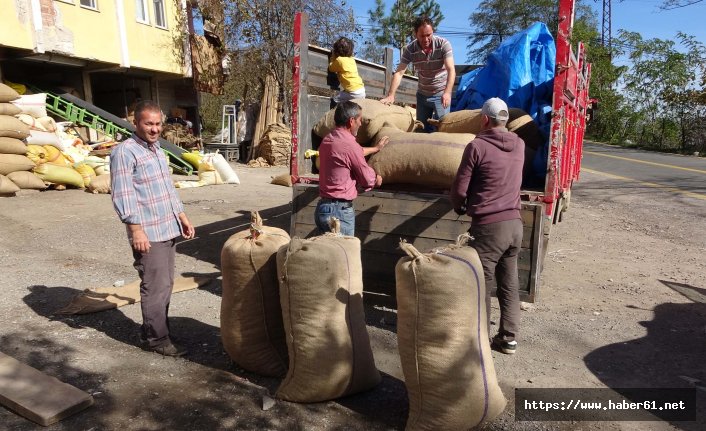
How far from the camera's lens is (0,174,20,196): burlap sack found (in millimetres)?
8352

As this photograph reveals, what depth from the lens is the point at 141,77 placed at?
16438mm

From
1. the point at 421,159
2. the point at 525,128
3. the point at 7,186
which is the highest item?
the point at 525,128

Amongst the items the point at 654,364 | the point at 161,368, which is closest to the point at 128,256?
the point at 161,368

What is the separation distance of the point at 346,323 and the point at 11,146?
28.4 ft

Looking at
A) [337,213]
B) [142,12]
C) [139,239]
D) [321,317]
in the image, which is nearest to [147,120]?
[139,239]

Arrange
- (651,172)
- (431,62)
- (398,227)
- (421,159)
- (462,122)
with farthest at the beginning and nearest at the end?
(651,172) < (431,62) < (462,122) < (398,227) < (421,159)

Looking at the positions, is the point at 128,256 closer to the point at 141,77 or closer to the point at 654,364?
the point at 654,364

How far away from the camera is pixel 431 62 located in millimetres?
5352

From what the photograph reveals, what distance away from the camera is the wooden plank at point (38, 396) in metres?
2.56

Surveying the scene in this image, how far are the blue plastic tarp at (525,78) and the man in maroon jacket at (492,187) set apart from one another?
4.61ft

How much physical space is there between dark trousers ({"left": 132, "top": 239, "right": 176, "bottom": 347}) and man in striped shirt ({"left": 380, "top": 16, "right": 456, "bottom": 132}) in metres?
2.79

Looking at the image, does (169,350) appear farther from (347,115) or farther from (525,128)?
(525,128)

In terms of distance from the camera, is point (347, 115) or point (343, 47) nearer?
point (347, 115)

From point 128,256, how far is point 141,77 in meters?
12.5
